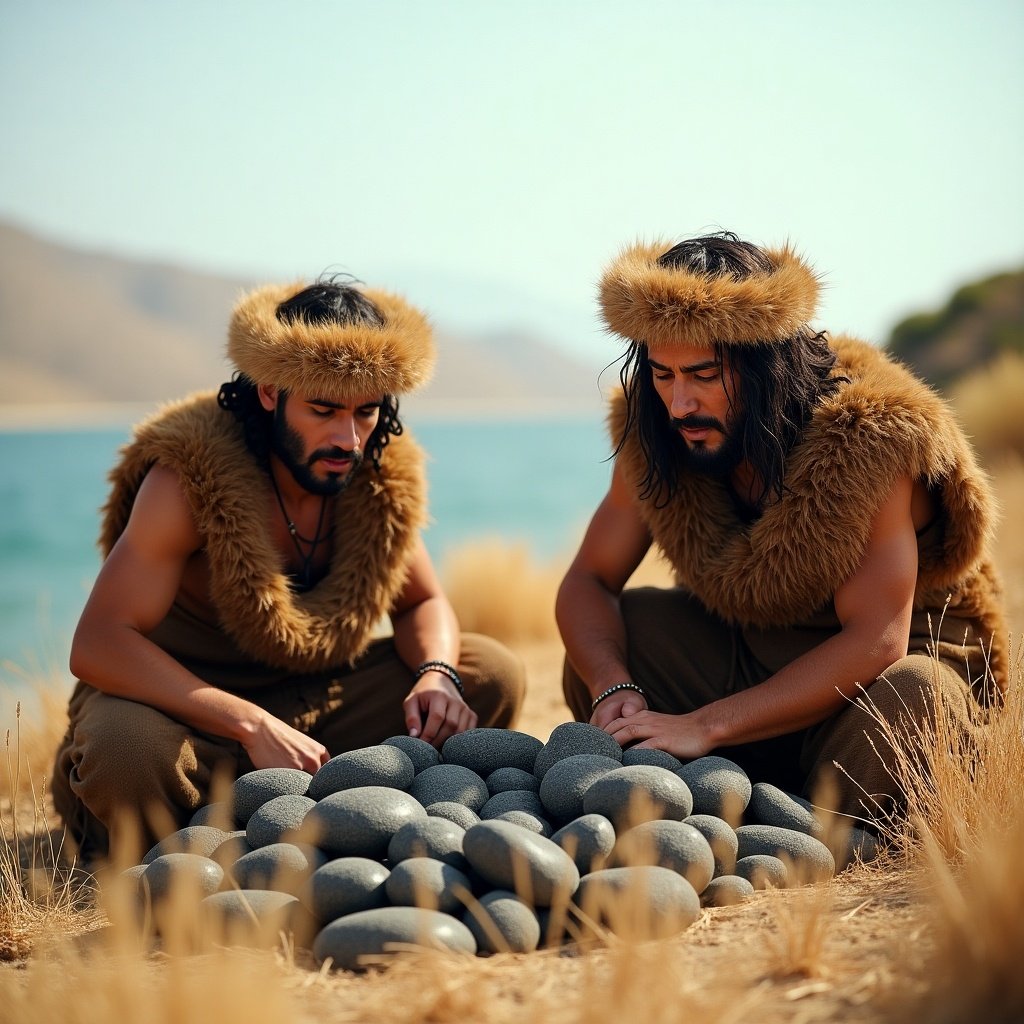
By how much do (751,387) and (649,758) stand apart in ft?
3.71

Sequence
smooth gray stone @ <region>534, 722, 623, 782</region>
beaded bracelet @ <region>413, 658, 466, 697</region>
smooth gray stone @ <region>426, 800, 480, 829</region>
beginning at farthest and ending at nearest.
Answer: beaded bracelet @ <region>413, 658, 466, 697</region>, smooth gray stone @ <region>534, 722, 623, 782</region>, smooth gray stone @ <region>426, 800, 480, 829</region>

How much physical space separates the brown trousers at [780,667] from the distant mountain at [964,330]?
753 inches

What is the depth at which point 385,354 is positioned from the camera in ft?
11.4

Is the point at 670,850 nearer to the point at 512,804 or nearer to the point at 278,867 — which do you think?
the point at 512,804

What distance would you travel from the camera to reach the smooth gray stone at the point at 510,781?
3100mm

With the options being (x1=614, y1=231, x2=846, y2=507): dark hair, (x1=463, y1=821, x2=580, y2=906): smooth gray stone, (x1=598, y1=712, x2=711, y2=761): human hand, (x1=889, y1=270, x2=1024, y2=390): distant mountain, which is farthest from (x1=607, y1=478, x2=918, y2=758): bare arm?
(x1=889, y1=270, x2=1024, y2=390): distant mountain

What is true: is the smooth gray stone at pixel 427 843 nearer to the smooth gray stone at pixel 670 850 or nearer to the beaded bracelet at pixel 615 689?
the smooth gray stone at pixel 670 850

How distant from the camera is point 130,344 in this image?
87.5 metres

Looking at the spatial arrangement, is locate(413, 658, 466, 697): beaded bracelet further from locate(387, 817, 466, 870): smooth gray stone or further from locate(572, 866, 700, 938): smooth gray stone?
locate(572, 866, 700, 938): smooth gray stone

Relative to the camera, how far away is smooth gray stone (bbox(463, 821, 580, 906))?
8.08ft

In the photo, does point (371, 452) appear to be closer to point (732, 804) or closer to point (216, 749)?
point (216, 749)

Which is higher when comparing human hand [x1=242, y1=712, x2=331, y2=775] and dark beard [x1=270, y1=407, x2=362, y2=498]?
dark beard [x1=270, y1=407, x2=362, y2=498]

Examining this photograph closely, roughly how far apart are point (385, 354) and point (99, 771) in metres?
1.51

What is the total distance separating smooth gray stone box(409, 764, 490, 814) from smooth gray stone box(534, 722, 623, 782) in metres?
0.18
